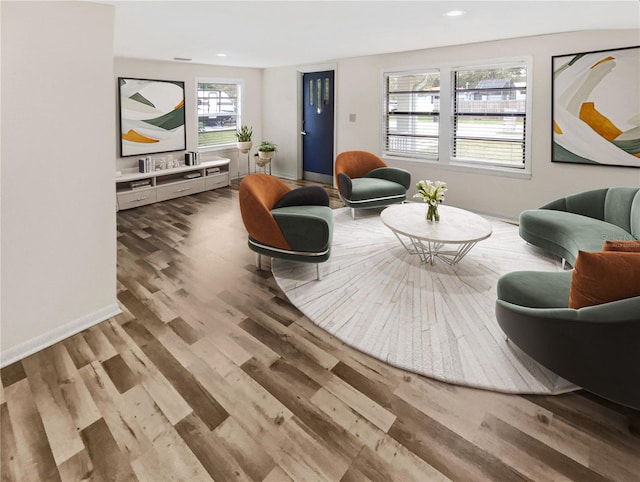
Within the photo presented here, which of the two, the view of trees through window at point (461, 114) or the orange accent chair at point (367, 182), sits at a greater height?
the view of trees through window at point (461, 114)

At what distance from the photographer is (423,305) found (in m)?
3.01

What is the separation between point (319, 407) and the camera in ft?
6.47

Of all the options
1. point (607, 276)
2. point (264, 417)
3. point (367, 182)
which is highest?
point (367, 182)

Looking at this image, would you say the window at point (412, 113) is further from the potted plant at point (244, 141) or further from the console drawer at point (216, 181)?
the console drawer at point (216, 181)

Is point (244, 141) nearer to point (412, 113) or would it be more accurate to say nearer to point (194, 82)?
point (194, 82)

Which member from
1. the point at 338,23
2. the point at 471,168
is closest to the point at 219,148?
the point at 338,23

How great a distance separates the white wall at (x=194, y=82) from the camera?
20.4 feet

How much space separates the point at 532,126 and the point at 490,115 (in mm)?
617

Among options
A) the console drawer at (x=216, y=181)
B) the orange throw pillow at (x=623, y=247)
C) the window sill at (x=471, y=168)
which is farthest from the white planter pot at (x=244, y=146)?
the orange throw pillow at (x=623, y=247)

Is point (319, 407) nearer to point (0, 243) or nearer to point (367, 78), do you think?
point (0, 243)

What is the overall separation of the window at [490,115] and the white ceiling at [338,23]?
1.72 ft

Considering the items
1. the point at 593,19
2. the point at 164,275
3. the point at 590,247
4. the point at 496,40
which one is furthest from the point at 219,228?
the point at 593,19

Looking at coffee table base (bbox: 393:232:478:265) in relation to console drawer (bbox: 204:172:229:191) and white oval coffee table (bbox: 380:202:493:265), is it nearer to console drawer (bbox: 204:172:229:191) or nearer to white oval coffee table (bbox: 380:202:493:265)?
white oval coffee table (bbox: 380:202:493:265)

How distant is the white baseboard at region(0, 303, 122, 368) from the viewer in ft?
7.63
